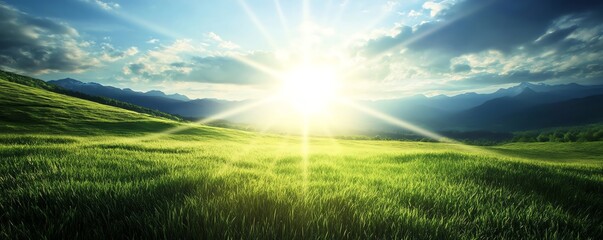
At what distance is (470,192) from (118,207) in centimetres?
432

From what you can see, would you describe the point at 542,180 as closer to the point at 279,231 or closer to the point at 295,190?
the point at 295,190

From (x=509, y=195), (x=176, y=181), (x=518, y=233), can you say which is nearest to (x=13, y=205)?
(x=176, y=181)

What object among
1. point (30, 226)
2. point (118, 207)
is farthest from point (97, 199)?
point (30, 226)

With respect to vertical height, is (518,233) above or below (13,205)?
above

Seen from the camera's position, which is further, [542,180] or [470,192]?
[542,180]

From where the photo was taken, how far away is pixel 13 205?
8.54ft

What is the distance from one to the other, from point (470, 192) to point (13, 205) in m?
5.25

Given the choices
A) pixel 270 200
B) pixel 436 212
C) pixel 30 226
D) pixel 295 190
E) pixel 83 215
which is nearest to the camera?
pixel 30 226

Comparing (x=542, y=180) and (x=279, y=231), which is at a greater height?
(x=542, y=180)

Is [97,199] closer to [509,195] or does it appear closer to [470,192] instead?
[470,192]

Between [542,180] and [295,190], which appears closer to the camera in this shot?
[295,190]

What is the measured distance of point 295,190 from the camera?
3.56 m

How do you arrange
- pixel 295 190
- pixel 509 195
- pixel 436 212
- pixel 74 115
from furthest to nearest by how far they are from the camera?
pixel 74 115, pixel 509 195, pixel 295 190, pixel 436 212

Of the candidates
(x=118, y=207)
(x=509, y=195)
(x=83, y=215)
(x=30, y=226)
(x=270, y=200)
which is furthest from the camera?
(x=509, y=195)
